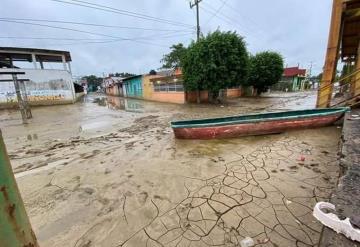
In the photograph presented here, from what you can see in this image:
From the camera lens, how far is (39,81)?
1784 centimetres

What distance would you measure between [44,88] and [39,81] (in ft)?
2.33

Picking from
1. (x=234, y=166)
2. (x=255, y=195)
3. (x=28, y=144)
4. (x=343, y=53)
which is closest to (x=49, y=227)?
(x=255, y=195)

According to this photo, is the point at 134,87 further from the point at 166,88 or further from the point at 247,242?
the point at 247,242

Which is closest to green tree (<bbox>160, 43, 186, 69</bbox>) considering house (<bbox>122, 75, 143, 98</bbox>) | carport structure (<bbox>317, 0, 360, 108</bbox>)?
house (<bbox>122, 75, 143, 98</bbox>)

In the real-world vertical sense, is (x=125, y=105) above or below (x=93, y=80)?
below

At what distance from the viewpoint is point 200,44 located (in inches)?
534

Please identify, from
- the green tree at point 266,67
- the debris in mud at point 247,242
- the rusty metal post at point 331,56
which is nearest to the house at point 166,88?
the green tree at point 266,67

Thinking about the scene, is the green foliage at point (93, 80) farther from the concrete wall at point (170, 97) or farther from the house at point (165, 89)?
the concrete wall at point (170, 97)

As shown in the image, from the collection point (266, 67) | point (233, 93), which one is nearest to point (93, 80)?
point (233, 93)

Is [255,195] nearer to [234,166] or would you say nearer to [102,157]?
[234,166]

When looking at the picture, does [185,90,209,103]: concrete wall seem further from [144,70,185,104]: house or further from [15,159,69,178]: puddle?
[15,159,69,178]: puddle

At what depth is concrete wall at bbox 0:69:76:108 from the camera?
17.0m

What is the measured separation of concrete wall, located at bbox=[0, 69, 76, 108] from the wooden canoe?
17.7 metres

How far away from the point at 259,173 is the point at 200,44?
11.9 metres
